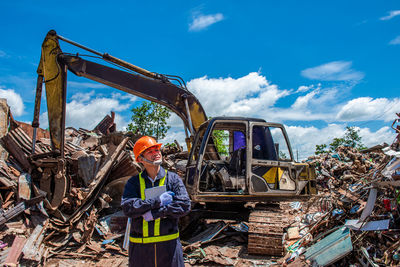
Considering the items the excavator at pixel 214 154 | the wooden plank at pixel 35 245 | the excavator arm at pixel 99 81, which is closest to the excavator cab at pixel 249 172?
the excavator at pixel 214 154

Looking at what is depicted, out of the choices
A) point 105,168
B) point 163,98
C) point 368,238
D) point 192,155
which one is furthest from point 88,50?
point 368,238

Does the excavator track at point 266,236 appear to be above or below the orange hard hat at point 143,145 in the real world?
below

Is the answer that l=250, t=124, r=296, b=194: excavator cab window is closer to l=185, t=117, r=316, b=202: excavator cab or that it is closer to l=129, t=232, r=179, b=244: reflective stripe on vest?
l=185, t=117, r=316, b=202: excavator cab

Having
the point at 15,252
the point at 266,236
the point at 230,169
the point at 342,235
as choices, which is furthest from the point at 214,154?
the point at 15,252

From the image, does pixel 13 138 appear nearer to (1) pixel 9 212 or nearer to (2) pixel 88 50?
(1) pixel 9 212

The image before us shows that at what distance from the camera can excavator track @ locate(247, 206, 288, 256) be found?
5.65m

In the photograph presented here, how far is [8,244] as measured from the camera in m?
6.18

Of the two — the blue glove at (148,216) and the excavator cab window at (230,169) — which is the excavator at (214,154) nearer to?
the excavator cab window at (230,169)

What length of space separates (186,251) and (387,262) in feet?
10.9

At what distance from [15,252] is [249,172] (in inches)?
176

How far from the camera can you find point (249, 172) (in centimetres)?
627

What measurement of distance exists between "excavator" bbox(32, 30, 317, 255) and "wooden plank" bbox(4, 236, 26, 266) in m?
1.14

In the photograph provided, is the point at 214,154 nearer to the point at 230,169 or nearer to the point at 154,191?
the point at 230,169

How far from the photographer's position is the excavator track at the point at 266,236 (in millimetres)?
5652
